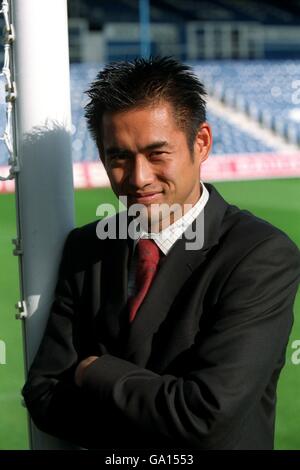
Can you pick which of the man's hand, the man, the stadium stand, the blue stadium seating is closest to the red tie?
the man

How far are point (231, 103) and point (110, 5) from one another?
4647mm

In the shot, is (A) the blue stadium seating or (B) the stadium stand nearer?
(A) the blue stadium seating

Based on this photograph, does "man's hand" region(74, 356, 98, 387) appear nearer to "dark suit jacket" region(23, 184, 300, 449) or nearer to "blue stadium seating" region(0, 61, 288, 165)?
"dark suit jacket" region(23, 184, 300, 449)

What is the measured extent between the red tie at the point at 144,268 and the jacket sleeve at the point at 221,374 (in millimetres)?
140

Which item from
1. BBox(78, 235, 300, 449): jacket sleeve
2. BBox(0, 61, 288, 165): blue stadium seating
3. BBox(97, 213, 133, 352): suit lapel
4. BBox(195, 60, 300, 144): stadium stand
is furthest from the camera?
BBox(195, 60, 300, 144): stadium stand

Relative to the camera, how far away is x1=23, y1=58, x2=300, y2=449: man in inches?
59.0

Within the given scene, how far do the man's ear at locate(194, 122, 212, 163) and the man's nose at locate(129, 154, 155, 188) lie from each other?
0.13 metres

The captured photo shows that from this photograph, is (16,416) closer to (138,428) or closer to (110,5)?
(138,428)

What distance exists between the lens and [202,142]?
167cm

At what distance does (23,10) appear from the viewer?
1.79 meters

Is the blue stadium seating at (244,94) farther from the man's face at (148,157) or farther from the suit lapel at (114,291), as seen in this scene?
the man's face at (148,157)

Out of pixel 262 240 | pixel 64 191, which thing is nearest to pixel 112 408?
pixel 262 240

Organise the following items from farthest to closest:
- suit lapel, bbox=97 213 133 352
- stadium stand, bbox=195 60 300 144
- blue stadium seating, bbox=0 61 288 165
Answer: stadium stand, bbox=195 60 300 144
blue stadium seating, bbox=0 61 288 165
suit lapel, bbox=97 213 133 352

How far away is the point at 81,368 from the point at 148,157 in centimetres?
43
